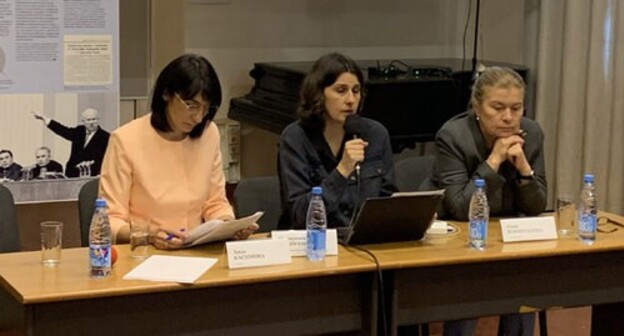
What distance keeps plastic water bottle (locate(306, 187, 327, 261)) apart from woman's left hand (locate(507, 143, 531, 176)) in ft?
2.59

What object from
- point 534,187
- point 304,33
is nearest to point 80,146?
point 534,187

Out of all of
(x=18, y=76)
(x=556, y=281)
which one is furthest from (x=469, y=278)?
(x=18, y=76)

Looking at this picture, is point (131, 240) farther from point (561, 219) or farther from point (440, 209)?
point (561, 219)

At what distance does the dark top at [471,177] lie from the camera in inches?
143

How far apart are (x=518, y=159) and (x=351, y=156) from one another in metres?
0.61

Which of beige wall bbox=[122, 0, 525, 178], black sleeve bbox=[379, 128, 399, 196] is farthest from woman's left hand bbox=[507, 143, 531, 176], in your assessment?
beige wall bbox=[122, 0, 525, 178]

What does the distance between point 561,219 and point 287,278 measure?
109 cm

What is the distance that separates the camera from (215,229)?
307 cm

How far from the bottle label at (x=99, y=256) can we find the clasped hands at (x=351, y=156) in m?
0.92

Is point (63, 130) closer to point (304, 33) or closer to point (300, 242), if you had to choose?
point (300, 242)

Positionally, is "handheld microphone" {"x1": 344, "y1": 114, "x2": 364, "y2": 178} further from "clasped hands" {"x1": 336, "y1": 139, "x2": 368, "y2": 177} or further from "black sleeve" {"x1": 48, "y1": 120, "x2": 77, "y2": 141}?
"black sleeve" {"x1": 48, "y1": 120, "x2": 77, "y2": 141}

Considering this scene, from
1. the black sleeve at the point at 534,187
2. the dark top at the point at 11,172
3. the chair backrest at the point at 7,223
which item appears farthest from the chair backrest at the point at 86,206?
the black sleeve at the point at 534,187

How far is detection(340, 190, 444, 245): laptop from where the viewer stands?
3.13 meters

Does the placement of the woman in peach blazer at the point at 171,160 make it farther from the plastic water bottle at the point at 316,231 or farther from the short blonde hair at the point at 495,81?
the short blonde hair at the point at 495,81
